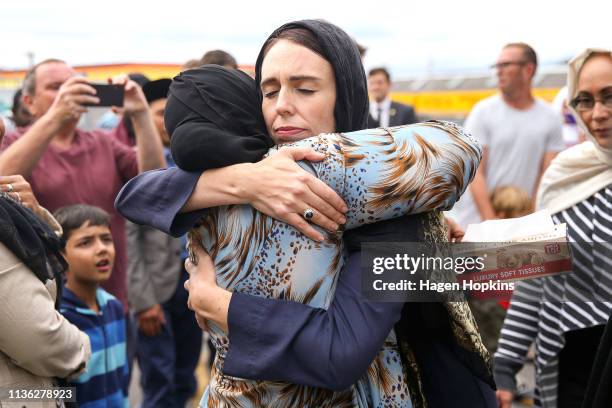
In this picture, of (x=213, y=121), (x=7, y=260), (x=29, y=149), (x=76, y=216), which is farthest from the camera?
(x=76, y=216)

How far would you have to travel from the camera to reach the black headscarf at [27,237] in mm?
2069

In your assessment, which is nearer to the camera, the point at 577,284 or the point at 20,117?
the point at 577,284

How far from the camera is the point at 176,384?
4691 mm

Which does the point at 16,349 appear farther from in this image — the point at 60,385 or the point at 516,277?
the point at 516,277

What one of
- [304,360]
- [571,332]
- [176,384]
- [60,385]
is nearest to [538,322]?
[571,332]

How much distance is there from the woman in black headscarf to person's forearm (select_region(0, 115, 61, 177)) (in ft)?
5.94

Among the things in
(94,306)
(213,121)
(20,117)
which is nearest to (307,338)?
(213,121)

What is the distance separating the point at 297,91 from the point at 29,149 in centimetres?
202

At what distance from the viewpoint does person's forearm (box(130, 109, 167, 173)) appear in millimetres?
3736

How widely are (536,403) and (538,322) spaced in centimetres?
31

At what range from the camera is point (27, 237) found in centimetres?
217

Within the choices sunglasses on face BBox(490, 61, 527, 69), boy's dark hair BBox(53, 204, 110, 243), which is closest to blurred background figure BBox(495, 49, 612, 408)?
boy's dark hair BBox(53, 204, 110, 243)

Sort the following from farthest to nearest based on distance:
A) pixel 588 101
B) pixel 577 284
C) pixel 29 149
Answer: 1. pixel 29 149
2. pixel 588 101
3. pixel 577 284

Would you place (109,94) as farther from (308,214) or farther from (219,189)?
(308,214)
